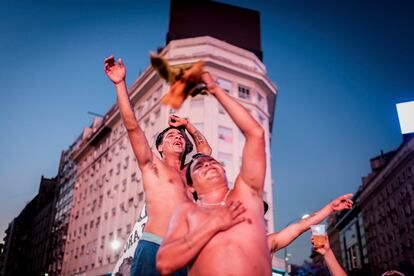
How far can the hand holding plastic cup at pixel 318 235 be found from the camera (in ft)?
11.5

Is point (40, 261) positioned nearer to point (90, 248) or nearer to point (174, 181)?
point (90, 248)

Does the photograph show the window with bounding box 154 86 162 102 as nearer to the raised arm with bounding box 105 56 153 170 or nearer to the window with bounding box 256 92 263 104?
the window with bounding box 256 92 263 104

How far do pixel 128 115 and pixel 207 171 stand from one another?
3.46 feet

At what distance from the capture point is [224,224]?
1.91 meters

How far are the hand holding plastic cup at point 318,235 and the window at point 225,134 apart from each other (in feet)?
79.5

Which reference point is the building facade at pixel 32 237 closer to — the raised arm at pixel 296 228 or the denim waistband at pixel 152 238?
the denim waistband at pixel 152 238

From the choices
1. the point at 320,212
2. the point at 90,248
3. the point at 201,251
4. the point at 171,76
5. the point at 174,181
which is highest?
the point at 90,248

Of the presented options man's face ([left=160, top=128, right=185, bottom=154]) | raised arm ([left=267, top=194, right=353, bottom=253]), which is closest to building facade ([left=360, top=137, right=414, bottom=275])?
raised arm ([left=267, top=194, right=353, bottom=253])

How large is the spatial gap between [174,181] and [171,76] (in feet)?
4.17

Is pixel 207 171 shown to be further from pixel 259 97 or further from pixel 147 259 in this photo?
pixel 259 97

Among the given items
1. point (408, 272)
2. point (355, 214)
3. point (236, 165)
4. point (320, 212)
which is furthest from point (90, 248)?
point (355, 214)

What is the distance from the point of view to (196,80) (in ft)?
7.01

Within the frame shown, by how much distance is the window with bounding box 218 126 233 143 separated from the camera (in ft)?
91.6

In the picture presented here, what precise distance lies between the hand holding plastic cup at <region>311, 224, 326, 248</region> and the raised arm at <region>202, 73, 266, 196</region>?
64.5 inches
